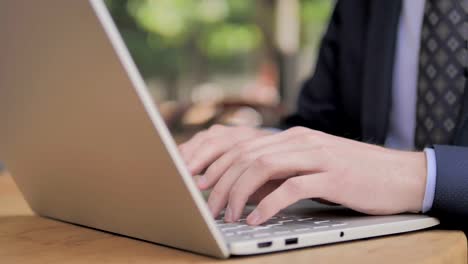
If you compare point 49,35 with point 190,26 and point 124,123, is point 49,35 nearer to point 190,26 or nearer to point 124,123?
point 124,123

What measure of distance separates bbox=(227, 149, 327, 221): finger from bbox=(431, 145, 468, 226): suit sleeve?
14 cm

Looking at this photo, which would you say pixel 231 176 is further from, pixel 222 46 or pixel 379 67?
pixel 222 46

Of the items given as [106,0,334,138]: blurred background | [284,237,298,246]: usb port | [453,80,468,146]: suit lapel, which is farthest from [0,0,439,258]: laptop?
[106,0,334,138]: blurred background

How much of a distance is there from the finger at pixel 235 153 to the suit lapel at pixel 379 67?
23.7 inches

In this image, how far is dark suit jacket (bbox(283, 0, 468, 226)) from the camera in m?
1.37

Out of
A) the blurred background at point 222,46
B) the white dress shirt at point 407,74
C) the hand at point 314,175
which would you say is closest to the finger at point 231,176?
the hand at point 314,175

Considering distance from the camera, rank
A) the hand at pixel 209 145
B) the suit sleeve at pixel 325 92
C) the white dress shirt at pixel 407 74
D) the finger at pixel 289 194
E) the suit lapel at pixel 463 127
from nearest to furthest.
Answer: the finger at pixel 289 194
the hand at pixel 209 145
the suit lapel at pixel 463 127
the white dress shirt at pixel 407 74
the suit sleeve at pixel 325 92

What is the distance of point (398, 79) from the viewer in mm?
1372

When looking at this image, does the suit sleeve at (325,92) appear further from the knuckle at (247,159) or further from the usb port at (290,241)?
the usb port at (290,241)

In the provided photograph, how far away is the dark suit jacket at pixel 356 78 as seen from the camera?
4.49ft

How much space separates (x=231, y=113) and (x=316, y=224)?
11.2 ft

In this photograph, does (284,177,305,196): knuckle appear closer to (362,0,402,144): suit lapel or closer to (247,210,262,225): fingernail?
(247,210,262,225): fingernail

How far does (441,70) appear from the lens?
1.26 metres

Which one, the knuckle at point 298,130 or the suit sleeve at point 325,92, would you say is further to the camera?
the suit sleeve at point 325,92
